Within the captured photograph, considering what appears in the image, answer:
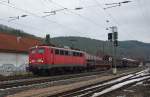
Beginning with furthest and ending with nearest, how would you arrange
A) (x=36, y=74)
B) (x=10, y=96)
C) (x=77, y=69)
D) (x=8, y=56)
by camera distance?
(x=77, y=69) < (x=8, y=56) < (x=36, y=74) < (x=10, y=96)

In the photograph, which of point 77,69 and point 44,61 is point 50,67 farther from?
point 77,69

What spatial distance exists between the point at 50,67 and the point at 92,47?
128m

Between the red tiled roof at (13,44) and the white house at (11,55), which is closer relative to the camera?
the white house at (11,55)

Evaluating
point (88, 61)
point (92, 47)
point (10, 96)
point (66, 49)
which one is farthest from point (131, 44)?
point (10, 96)

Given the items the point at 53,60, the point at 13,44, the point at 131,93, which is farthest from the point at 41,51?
the point at 131,93

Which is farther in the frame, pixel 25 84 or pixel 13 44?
pixel 13 44

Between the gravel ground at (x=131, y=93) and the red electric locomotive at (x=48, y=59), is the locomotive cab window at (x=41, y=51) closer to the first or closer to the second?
the red electric locomotive at (x=48, y=59)

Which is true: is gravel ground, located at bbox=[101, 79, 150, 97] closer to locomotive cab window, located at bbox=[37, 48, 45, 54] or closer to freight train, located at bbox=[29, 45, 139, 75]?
freight train, located at bbox=[29, 45, 139, 75]

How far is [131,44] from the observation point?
179125mm

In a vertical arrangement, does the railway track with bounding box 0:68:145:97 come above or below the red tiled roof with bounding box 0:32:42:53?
below

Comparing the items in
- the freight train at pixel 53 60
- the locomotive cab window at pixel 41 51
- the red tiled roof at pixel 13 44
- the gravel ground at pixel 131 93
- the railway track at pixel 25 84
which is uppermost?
the red tiled roof at pixel 13 44

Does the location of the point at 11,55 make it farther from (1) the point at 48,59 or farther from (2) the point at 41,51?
(1) the point at 48,59

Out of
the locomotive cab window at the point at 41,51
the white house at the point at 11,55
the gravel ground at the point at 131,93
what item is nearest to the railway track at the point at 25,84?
the gravel ground at the point at 131,93

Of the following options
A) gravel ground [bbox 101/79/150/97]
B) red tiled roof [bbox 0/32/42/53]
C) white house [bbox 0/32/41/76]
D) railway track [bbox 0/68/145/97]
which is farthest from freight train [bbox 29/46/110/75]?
gravel ground [bbox 101/79/150/97]
